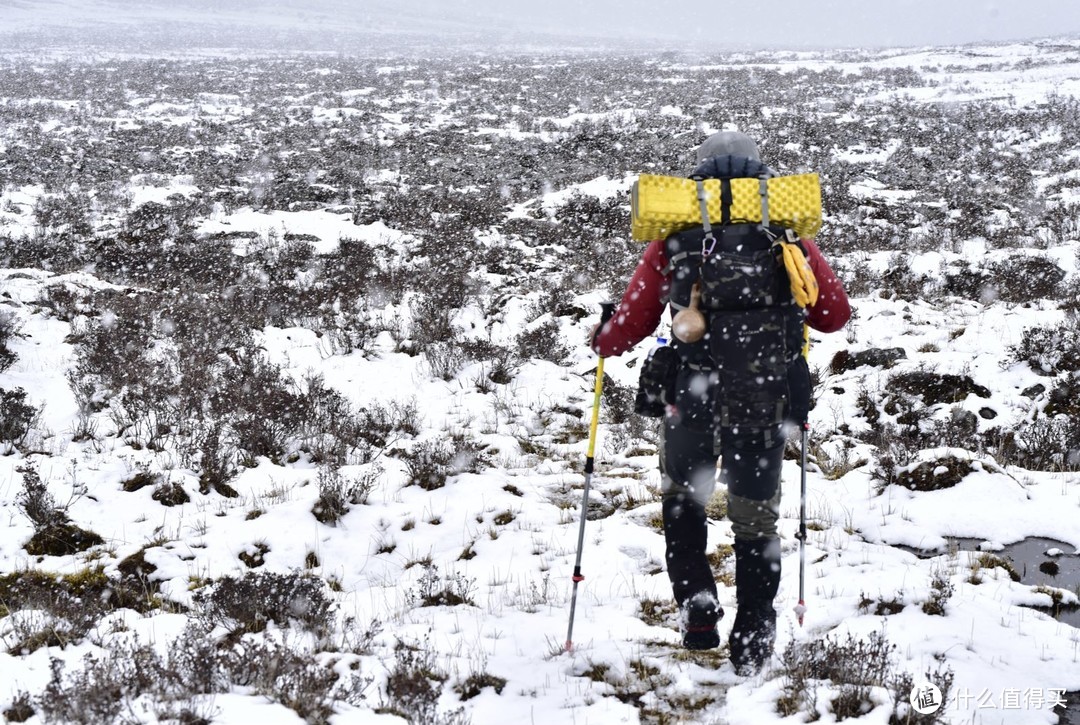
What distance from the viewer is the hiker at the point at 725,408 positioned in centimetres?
302

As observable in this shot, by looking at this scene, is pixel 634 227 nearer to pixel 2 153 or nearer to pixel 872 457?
pixel 872 457

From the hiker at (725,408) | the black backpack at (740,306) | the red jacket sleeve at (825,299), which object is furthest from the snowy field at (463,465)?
the red jacket sleeve at (825,299)

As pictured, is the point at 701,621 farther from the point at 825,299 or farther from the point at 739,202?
the point at 739,202

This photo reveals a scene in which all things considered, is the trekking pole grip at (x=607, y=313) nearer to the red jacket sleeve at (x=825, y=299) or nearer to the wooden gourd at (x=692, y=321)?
the wooden gourd at (x=692, y=321)

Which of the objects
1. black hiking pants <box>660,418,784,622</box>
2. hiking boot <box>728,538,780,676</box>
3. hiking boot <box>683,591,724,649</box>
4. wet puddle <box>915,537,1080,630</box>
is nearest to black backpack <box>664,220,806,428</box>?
black hiking pants <box>660,418,784,622</box>

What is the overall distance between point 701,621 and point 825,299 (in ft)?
5.10

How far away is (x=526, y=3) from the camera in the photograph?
197m

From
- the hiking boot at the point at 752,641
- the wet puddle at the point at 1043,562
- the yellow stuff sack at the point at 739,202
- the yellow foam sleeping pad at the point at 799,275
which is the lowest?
the wet puddle at the point at 1043,562

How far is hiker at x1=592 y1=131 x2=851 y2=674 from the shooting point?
302 centimetres

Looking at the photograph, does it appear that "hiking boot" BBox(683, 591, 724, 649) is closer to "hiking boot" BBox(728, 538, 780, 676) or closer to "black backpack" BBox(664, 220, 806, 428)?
"hiking boot" BBox(728, 538, 780, 676)

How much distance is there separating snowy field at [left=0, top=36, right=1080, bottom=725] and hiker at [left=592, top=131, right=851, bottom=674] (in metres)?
0.33

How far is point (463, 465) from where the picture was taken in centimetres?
614

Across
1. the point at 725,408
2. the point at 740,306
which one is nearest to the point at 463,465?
the point at 725,408

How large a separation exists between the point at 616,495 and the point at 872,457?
2.14 meters
